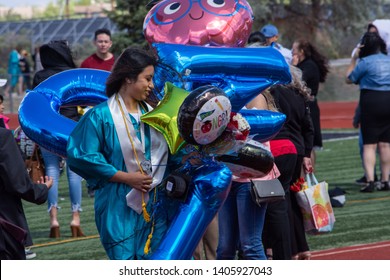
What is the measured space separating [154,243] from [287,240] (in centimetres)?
235

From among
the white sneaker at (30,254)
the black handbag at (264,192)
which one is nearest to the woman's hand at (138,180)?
the black handbag at (264,192)

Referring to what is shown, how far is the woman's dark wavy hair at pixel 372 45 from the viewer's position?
13727mm

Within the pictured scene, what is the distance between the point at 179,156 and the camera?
6.38 m

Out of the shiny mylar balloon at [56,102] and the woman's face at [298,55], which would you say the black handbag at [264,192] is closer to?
the shiny mylar balloon at [56,102]

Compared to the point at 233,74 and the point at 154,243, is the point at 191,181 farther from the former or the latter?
the point at 233,74

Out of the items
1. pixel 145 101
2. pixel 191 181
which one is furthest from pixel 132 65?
pixel 191 181

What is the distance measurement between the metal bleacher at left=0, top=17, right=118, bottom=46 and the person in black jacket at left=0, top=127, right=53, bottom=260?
1515 inches

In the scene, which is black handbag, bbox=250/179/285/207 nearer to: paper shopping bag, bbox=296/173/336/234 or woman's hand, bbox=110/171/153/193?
paper shopping bag, bbox=296/173/336/234

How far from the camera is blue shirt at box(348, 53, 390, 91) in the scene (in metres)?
13.6

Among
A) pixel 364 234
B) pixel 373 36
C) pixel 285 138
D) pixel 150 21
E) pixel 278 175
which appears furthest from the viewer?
pixel 373 36

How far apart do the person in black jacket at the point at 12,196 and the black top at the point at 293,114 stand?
245 cm

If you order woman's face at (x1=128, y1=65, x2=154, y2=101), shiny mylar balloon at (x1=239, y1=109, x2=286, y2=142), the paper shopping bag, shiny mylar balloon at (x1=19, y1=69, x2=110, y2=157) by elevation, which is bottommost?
the paper shopping bag

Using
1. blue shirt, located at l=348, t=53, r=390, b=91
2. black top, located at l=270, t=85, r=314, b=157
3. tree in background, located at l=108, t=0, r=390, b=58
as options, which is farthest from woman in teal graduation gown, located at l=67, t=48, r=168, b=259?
tree in background, located at l=108, t=0, r=390, b=58

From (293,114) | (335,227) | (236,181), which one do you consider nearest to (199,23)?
(236,181)
